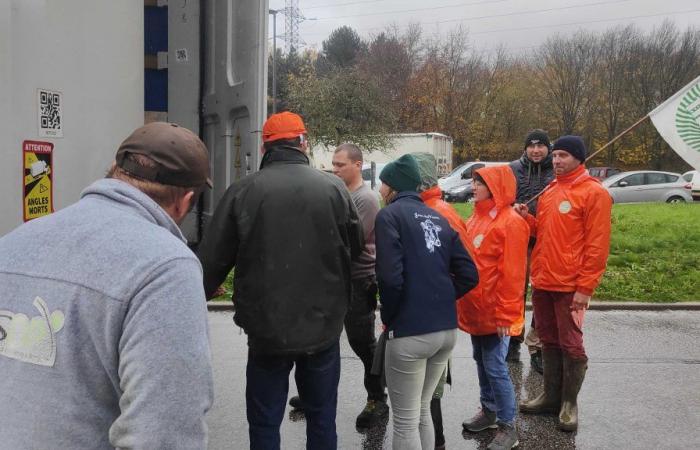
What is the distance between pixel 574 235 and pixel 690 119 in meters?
1.65

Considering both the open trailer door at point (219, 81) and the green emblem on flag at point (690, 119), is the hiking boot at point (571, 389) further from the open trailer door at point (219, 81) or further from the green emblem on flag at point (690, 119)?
the open trailer door at point (219, 81)

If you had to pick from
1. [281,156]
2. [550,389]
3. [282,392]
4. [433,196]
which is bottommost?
[550,389]

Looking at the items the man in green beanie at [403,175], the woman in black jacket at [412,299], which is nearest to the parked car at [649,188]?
the man in green beanie at [403,175]

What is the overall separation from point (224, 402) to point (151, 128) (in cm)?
377

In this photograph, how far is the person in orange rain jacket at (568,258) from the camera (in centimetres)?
420

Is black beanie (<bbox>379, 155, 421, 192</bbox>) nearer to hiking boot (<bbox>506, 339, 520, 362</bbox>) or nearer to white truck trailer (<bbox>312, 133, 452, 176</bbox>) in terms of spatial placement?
hiking boot (<bbox>506, 339, 520, 362</bbox>)

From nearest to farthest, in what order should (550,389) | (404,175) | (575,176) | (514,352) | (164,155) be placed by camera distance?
(164,155), (404,175), (575,176), (550,389), (514,352)

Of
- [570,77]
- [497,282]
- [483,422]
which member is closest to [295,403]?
[483,422]

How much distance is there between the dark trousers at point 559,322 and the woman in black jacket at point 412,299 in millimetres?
1312

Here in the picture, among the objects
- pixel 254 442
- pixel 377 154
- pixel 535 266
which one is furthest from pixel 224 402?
pixel 377 154

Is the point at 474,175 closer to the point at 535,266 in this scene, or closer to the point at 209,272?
the point at 535,266

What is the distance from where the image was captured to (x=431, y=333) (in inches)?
129

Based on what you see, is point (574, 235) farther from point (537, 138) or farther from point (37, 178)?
point (37, 178)

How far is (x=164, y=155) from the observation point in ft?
5.12
